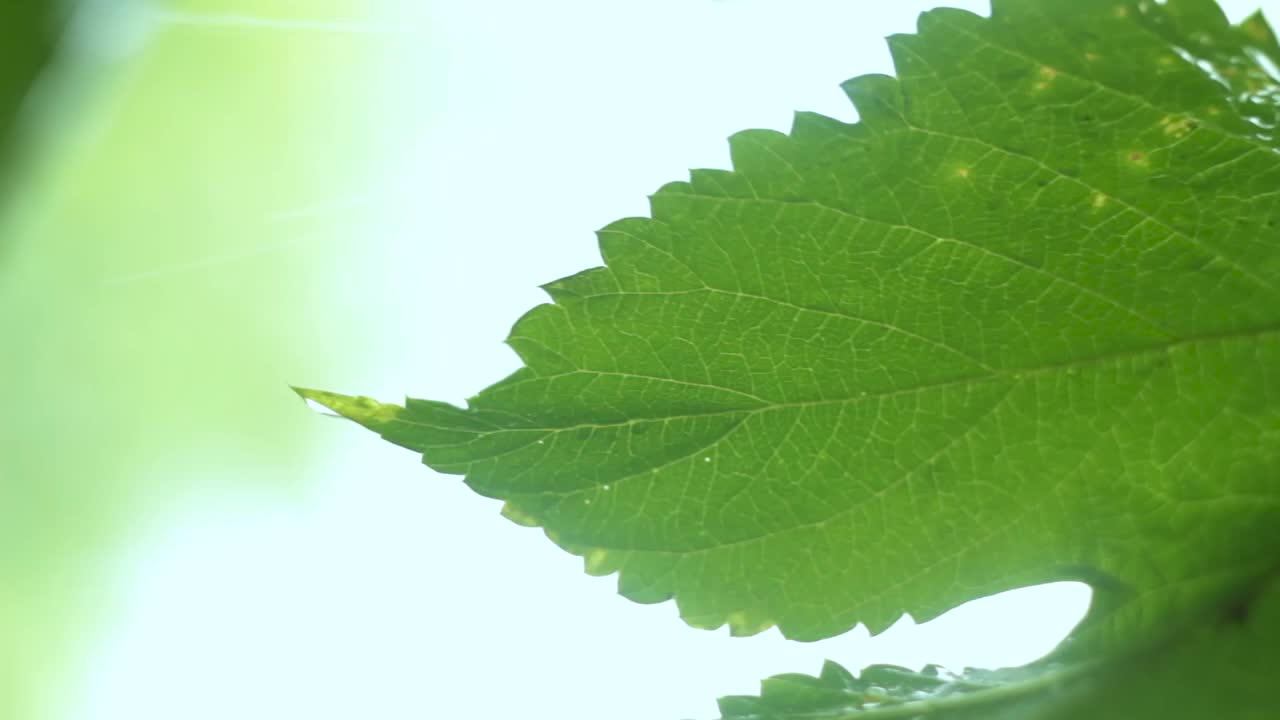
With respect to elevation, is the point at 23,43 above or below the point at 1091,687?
above

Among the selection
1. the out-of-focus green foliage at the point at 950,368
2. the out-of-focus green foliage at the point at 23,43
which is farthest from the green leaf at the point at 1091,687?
the out-of-focus green foliage at the point at 23,43

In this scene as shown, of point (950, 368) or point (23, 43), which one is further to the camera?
point (950, 368)

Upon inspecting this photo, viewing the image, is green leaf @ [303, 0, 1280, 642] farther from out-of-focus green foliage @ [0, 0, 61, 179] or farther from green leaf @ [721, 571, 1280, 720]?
out-of-focus green foliage @ [0, 0, 61, 179]

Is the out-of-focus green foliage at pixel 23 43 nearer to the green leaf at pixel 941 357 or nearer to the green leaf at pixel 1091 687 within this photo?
the green leaf at pixel 941 357

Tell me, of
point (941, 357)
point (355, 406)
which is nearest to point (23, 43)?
point (355, 406)

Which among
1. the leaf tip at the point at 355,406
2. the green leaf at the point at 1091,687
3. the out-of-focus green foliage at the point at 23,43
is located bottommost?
the green leaf at the point at 1091,687

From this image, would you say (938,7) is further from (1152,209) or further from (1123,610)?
(1123,610)

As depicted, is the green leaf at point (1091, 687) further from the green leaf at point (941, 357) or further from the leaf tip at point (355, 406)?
the leaf tip at point (355, 406)

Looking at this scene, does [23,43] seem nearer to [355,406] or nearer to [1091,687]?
[355,406]

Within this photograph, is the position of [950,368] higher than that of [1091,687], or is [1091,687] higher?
[950,368]

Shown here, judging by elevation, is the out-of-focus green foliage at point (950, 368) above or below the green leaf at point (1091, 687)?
above

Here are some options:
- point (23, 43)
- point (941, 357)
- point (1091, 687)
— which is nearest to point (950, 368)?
point (941, 357)

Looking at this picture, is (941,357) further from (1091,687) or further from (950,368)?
(1091,687)
